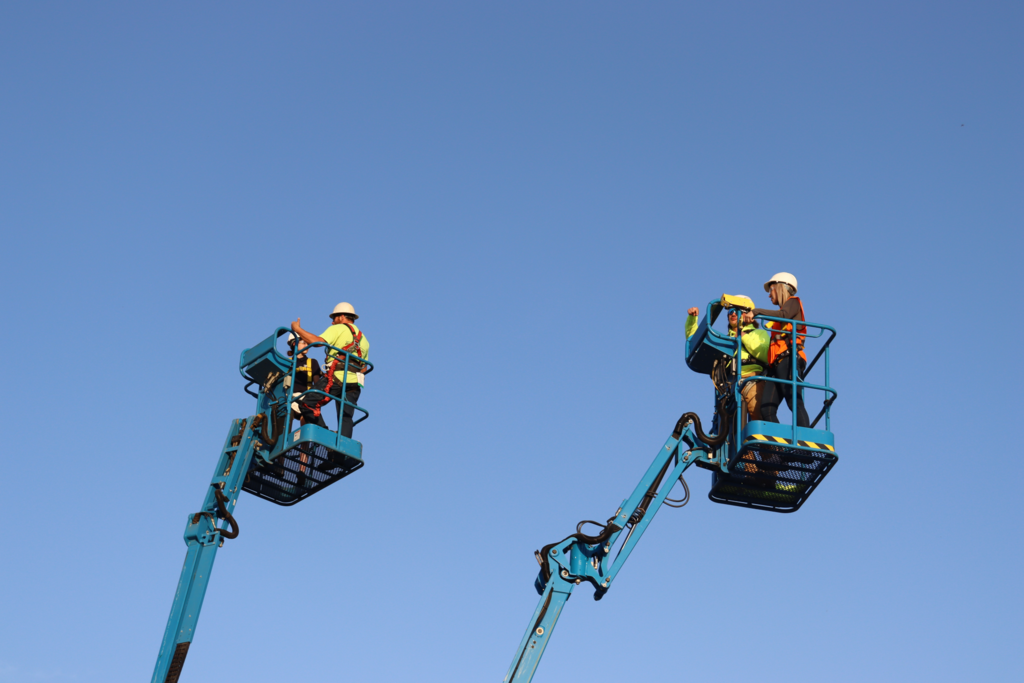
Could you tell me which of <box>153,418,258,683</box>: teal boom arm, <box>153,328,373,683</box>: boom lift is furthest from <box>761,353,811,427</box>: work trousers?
<box>153,418,258,683</box>: teal boom arm

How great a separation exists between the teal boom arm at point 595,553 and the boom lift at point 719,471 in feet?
0.04

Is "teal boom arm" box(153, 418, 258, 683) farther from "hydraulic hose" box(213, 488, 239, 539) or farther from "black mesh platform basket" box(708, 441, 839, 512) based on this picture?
"black mesh platform basket" box(708, 441, 839, 512)

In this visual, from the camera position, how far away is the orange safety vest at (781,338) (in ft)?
56.4

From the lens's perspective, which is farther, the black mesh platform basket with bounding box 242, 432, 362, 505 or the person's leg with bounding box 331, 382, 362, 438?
the person's leg with bounding box 331, 382, 362, 438

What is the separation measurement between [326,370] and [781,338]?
621cm

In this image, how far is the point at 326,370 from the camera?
18.5m

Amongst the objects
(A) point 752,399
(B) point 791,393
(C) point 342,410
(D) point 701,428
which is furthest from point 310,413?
(B) point 791,393

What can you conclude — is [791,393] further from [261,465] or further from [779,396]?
[261,465]

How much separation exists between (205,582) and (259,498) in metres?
2.62

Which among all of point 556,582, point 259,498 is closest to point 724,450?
point 556,582

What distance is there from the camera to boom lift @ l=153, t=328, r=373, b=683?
642 inches

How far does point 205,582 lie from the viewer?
16.6 metres

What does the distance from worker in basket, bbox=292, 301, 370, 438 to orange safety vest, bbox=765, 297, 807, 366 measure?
18.7 ft

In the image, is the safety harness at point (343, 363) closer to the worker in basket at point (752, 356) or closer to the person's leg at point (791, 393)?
the worker in basket at point (752, 356)
